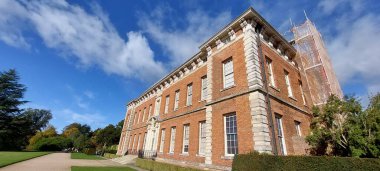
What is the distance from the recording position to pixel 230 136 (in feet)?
35.8

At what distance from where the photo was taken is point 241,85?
438 inches

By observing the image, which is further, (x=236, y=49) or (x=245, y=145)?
(x=236, y=49)

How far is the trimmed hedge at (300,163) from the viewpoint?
18.2 feet

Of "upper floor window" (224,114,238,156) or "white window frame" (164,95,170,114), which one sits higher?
"white window frame" (164,95,170,114)

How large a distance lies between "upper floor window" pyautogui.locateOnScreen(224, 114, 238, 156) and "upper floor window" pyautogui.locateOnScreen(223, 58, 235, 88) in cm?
222

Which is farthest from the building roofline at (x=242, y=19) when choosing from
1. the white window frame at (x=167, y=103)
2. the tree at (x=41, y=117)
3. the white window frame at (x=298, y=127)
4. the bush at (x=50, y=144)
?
the tree at (x=41, y=117)

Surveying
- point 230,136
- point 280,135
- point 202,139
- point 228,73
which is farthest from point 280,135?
point 202,139

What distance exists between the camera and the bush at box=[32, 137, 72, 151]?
5284cm

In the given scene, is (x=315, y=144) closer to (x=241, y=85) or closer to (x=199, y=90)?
(x=241, y=85)

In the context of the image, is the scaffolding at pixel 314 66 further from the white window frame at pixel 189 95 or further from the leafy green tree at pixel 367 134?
the white window frame at pixel 189 95

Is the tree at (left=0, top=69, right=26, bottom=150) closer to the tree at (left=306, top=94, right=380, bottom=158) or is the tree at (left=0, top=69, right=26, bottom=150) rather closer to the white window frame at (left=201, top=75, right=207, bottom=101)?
the white window frame at (left=201, top=75, right=207, bottom=101)

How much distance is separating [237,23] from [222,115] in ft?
20.2

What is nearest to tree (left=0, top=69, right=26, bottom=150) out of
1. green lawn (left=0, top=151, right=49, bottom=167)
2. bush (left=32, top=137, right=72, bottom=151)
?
bush (left=32, top=137, right=72, bottom=151)

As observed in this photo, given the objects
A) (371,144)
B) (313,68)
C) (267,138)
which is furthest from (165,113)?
(371,144)
